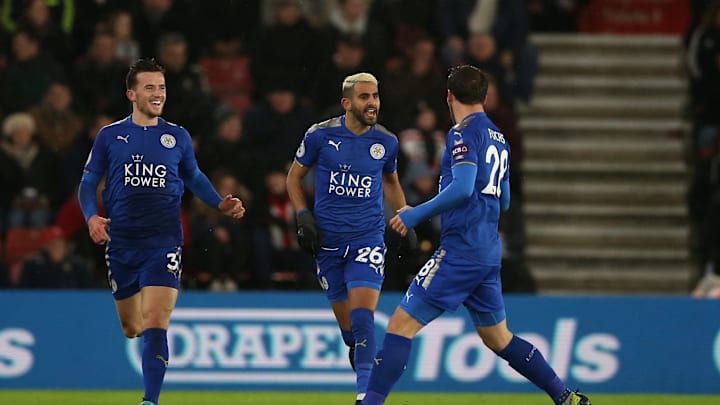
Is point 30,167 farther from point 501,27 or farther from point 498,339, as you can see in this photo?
point 498,339

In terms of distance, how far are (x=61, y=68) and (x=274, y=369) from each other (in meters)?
4.75

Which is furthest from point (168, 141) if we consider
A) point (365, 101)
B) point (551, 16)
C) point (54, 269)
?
point (551, 16)

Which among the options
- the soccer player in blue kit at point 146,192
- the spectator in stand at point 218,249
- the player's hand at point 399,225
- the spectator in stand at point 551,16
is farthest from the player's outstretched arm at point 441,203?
the spectator in stand at point 551,16

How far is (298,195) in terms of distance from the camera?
36.2 feet

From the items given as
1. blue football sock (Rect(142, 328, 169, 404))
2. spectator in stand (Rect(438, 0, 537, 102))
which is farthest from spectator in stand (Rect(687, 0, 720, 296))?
blue football sock (Rect(142, 328, 169, 404))

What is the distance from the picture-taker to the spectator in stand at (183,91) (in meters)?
15.9

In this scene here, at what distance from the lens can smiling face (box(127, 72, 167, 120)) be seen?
1051 centimetres

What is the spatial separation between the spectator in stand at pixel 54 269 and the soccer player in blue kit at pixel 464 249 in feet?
18.1

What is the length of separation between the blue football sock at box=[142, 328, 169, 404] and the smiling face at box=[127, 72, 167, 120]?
A: 1.52m

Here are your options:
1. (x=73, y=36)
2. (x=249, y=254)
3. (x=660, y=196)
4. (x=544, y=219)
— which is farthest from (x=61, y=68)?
(x=660, y=196)

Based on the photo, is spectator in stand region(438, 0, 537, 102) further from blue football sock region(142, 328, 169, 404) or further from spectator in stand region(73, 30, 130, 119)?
blue football sock region(142, 328, 169, 404)

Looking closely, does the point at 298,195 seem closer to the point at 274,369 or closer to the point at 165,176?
the point at 165,176

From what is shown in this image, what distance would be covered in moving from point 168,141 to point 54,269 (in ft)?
14.0

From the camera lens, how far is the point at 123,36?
16.5m
